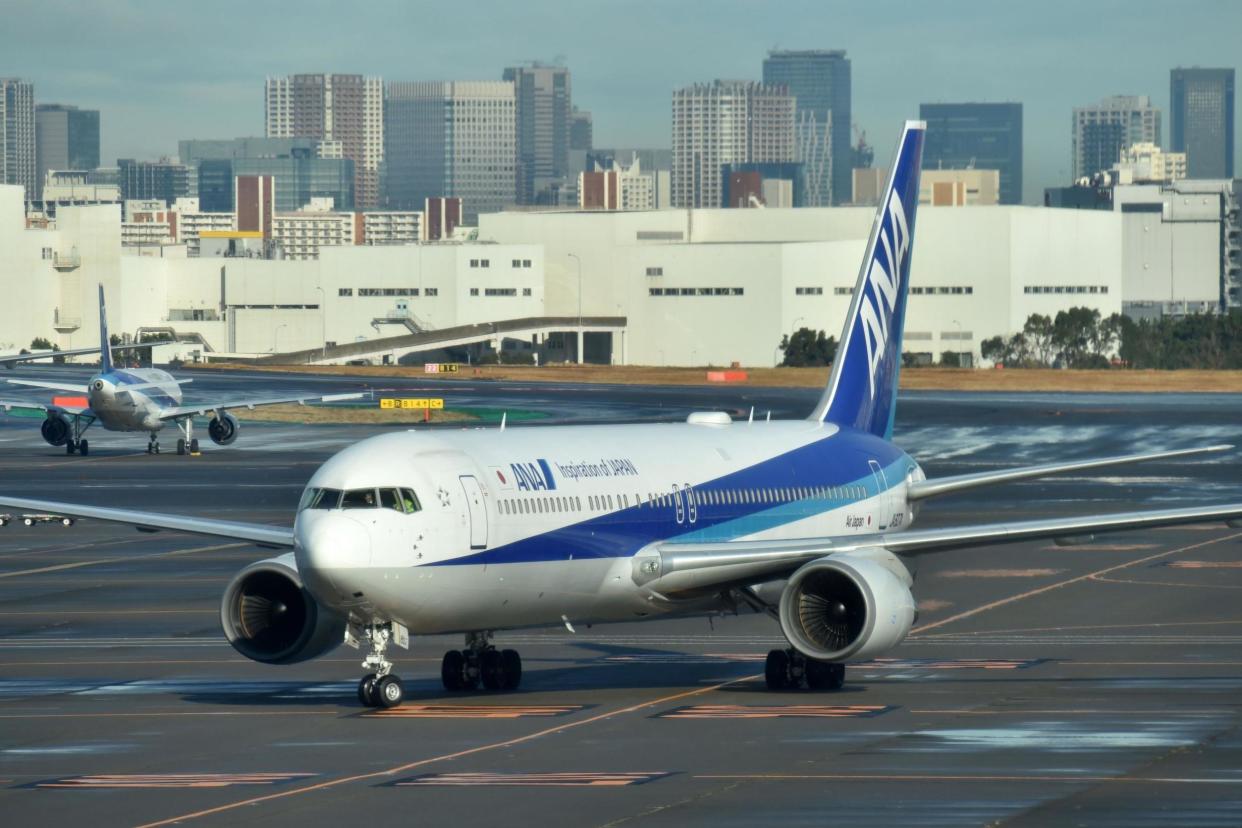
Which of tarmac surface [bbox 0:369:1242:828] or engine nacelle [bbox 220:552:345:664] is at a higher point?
engine nacelle [bbox 220:552:345:664]

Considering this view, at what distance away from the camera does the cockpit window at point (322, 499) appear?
30281mm

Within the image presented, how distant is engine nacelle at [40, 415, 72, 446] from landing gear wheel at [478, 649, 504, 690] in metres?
73.7

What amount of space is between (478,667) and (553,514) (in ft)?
10.0

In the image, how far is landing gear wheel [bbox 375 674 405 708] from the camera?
102ft

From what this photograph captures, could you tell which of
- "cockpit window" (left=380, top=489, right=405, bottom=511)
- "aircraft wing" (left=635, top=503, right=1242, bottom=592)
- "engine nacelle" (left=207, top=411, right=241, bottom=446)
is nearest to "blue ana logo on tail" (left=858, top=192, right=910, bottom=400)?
"aircraft wing" (left=635, top=503, right=1242, bottom=592)

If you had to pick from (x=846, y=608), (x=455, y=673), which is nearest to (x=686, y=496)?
(x=846, y=608)

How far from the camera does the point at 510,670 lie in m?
33.9

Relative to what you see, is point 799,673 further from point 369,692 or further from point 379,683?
point 369,692

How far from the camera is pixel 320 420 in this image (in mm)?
121562

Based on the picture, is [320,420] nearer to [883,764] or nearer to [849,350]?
[849,350]

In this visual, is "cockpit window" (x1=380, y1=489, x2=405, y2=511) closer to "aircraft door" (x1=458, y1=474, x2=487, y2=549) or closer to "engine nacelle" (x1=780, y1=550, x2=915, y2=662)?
"aircraft door" (x1=458, y1=474, x2=487, y2=549)

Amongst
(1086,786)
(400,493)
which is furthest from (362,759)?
(1086,786)

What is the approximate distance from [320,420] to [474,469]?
9117cm

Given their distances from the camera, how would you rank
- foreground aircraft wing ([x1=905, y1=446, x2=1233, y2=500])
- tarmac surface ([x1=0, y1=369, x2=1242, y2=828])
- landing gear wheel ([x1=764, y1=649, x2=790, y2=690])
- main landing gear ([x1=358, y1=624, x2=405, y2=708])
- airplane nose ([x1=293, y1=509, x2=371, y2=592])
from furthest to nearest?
1. foreground aircraft wing ([x1=905, y1=446, x2=1233, y2=500])
2. landing gear wheel ([x1=764, y1=649, x2=790, y2=690])
3. main landing gear ([x1=358, y1=624, x2=405, y2=708])
4. airplane nose ([x1=293, y1=509, x2=371, y2=592])
5. tarmac surface ([x1=0, y1=369, x2=1242, y2=828])
